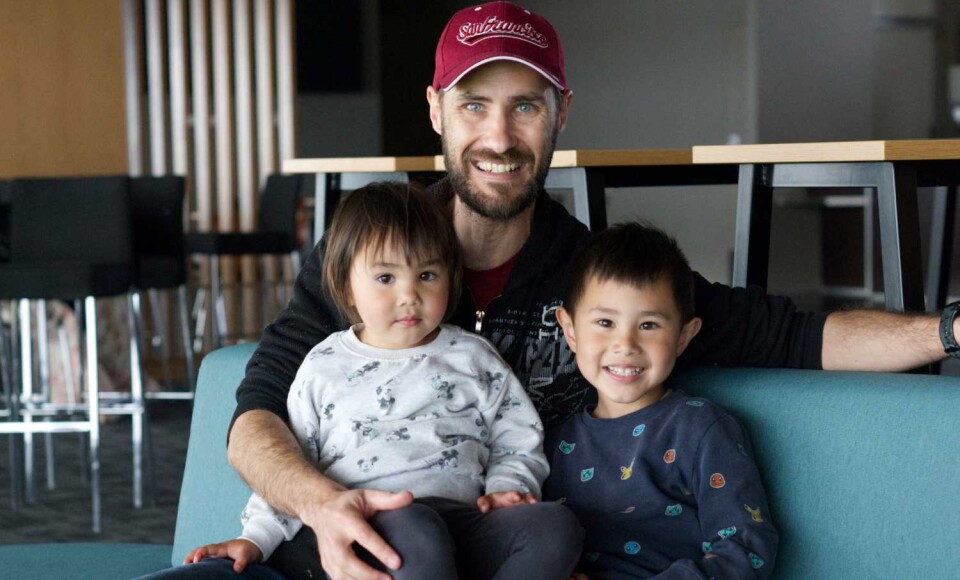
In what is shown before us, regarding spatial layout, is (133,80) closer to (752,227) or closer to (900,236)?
(752,227)

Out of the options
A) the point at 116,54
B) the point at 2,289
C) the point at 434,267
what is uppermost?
the point at 116,54

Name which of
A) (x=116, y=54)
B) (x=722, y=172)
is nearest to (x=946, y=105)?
(x=116, y=54)

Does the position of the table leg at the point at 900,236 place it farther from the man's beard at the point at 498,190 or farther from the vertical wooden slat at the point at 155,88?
the vertical wooden slat at the point at 155,88

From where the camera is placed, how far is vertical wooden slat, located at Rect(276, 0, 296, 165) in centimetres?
688

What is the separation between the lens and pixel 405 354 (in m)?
1.67

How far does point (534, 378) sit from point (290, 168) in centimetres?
183

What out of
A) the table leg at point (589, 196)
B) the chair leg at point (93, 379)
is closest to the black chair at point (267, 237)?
the chair leg at point (93, 379)

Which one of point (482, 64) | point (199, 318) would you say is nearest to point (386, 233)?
point (482, 64)

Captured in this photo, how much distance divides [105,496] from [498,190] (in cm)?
275

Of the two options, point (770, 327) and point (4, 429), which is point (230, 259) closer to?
point (4, 429)

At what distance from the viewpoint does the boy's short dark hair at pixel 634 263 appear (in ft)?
5.40

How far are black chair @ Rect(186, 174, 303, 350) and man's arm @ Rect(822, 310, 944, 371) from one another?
396cm

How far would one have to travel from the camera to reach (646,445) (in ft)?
5.23

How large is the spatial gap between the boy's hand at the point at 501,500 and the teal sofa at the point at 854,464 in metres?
0.31
